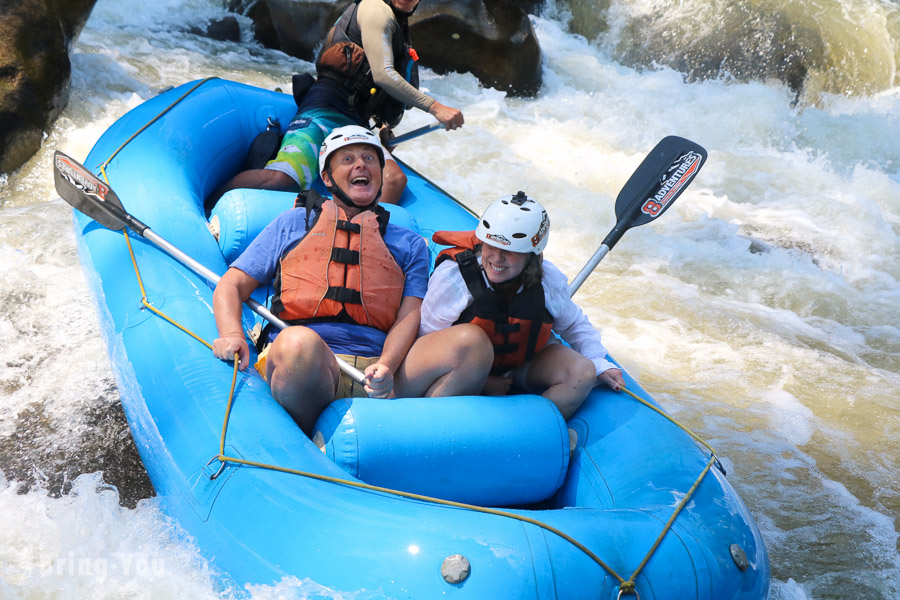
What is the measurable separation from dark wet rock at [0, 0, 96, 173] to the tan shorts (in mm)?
3029

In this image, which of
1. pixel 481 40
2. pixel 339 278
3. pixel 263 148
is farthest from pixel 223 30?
pixel 339 278

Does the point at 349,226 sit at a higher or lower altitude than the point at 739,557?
higher

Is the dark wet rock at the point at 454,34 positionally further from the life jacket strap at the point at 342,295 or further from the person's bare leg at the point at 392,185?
the life jacket strap at the point at 342,295

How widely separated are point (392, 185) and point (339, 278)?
1.13 m

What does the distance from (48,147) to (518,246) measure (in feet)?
12.1

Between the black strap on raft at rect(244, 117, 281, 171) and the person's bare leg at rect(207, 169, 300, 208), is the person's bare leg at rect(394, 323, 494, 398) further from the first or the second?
the black strap on raft at rect(244, 117, 281, 171)

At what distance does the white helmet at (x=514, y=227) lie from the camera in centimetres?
213

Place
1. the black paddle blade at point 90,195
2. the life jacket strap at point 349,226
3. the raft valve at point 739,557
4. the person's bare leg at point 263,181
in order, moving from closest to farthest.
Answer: the raft valve at point 739,557 < the life jacket strap at point 349,226 < the black paddle blade at point 90,195 < the person's bare leg at point 263,181

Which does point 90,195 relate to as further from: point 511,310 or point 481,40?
point 481,40

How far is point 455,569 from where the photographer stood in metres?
1.61

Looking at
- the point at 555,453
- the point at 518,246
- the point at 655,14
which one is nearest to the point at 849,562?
the point at 555,453

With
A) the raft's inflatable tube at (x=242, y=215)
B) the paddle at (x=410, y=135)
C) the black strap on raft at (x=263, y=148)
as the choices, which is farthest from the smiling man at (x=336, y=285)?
the paddle at (x=410, y=135)

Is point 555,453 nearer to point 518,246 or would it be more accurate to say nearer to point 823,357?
point 518,246

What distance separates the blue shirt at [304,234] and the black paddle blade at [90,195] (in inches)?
22.1
